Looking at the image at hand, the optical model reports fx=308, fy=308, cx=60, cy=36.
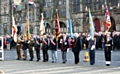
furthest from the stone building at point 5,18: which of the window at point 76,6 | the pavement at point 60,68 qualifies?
the pavement at point 60,68

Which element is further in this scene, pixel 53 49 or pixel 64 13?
pixel 64 13

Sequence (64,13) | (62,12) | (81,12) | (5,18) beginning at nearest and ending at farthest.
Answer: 1. (81,12)
2. (64,13)
3. (62,12)
4. (5,18)

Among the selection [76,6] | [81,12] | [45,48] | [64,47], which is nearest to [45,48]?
[45,48]

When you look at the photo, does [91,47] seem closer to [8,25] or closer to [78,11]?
[78,11]

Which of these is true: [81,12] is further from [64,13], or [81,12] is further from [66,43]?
[66,43]

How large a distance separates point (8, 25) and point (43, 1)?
1247 centimetres

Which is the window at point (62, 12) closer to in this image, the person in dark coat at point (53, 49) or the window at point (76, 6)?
the window at point (76, 6)

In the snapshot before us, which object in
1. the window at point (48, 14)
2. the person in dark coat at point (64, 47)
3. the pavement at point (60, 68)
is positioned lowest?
the pavement at point (60, 68)

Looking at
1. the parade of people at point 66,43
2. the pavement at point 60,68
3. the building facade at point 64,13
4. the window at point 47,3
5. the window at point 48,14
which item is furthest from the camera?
the window at point 47,3

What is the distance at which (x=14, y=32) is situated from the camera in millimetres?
26234

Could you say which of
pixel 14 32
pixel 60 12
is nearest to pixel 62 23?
pixel 60 12

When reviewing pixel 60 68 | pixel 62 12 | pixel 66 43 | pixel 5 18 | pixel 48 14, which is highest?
pixel 62 12

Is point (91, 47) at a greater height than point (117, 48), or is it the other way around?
point (91, 47)

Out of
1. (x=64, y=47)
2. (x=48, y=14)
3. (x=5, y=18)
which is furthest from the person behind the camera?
(x=5, y=18)
